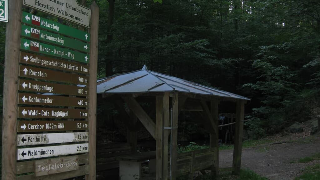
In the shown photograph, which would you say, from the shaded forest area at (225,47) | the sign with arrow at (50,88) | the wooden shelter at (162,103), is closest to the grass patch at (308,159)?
the wooden shelter at (162,103)

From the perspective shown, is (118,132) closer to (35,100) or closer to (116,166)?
(116,166)

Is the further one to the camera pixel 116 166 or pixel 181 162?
pixel 116 166

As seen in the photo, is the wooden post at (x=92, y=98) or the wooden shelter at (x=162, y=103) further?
the wooden shelter at (x=162, y=103)

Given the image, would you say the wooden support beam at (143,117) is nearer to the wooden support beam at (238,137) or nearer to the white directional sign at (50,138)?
the white directional sign at (50,138)

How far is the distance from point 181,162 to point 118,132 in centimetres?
1147

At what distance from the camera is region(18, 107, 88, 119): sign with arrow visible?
341 centimetres

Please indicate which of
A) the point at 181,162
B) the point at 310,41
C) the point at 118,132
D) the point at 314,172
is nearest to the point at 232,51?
the point at 310,41

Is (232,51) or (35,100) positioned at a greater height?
(232,51)

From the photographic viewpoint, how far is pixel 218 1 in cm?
1948

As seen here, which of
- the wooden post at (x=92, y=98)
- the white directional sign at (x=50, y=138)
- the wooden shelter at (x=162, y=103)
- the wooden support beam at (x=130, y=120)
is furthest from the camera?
the wooden support beam at (x=130, y=120)

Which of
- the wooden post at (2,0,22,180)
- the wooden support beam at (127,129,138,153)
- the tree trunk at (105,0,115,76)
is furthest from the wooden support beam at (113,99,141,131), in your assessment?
the tree trunk at (105,0,115,76)

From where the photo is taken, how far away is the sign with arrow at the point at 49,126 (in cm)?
338

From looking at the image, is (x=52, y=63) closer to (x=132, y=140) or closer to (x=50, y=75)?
(x=50, y=75)

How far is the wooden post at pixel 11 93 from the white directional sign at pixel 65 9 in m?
0.27
